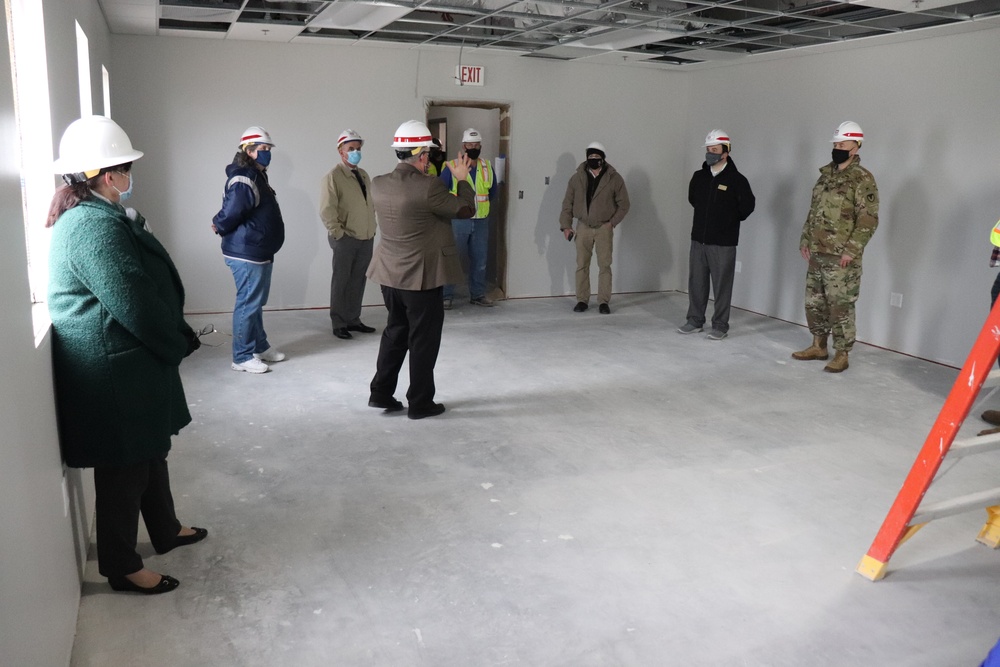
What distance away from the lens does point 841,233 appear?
17.7 feet

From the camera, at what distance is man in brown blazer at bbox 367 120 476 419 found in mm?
4098

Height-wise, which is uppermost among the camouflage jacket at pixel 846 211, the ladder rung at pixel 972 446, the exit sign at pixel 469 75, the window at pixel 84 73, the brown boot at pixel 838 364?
the exit sign at pixel 469 75

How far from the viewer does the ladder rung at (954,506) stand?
2744 mm

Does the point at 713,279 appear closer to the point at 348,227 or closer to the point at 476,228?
the point at 476,228

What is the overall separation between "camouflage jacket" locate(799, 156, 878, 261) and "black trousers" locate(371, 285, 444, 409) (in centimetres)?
285

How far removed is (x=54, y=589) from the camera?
2.09 m

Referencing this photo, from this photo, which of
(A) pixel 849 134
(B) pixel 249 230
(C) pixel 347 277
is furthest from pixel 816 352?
(B) pixel 249 230

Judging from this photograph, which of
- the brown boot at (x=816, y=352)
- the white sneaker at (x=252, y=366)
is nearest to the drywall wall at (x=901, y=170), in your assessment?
the brown boot at (x=816, y=352)

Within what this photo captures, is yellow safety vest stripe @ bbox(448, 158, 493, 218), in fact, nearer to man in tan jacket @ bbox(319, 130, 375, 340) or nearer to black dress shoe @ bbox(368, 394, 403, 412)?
man in tan jacket @ bbox(319, 130, 375, 340)

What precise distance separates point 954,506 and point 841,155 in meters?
3.25

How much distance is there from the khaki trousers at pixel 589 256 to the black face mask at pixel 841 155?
2364 mm

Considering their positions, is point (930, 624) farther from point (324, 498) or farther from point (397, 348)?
point (397, 348)

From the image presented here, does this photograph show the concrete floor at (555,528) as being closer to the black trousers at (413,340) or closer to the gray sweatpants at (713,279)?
the black trousers at (413,340)

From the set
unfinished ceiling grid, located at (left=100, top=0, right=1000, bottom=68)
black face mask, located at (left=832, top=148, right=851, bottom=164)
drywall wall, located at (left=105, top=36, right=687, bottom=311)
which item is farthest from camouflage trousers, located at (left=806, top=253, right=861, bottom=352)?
drywall wall, located at (left=105, top=36, right=687, bottom=311)
